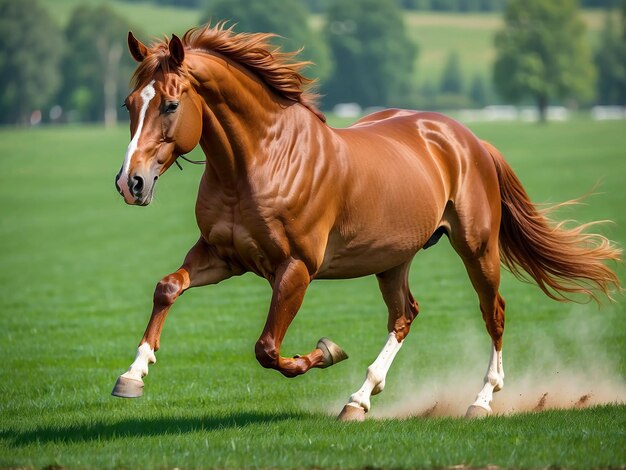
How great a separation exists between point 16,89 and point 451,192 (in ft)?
289

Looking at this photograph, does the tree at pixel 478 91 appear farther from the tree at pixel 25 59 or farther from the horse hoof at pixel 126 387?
the horse hoof at pixel 126 387

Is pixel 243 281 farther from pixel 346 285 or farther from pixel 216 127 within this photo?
pixel 216 127

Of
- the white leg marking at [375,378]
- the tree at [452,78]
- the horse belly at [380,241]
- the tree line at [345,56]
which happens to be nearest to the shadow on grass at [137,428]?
Answer: the white leg marking at [375,378]

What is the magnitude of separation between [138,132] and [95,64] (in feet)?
308

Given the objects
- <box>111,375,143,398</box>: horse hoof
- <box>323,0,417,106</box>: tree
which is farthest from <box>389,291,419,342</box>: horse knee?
<box>323,0,417,106</box>: tree

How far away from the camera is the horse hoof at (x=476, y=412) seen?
25.7 feet

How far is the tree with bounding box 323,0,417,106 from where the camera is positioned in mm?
98875

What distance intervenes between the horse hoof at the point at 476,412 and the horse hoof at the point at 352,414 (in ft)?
2.57

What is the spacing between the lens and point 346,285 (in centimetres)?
1914

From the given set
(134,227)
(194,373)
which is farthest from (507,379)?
(134,227)

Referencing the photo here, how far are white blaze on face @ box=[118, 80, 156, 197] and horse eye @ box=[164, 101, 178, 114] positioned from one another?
96mm

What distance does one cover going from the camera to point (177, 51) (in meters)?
6.29

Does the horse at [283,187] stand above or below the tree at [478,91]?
above

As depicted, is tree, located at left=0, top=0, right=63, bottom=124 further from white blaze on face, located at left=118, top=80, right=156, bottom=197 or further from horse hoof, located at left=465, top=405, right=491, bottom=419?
white blaze on face, located at left=118, top=80, right=156, bottom=197
